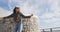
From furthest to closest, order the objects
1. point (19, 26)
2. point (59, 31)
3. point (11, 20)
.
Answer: point (59, 31) < point (11, 20) < point (19, 26)

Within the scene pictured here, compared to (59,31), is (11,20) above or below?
above

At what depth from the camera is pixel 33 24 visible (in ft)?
21.7

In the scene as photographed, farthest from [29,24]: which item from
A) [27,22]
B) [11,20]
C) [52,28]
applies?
Result: [52,28]

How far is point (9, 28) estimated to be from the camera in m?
6.45

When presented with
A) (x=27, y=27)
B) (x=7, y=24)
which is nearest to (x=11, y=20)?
(x=7, y=24)

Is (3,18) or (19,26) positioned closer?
(19,26)

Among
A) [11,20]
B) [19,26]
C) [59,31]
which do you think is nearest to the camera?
[19,26]

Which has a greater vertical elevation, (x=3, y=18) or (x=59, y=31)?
(x=3, y=18)

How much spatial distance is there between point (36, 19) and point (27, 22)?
1.48 ft

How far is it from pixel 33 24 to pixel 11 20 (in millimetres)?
874

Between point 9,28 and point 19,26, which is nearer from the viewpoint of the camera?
point 19,26

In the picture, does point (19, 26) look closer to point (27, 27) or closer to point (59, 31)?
point (27, 27)

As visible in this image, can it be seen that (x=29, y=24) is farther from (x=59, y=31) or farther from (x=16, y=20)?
(x=59, y=31)

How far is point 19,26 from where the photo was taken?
217 inches
